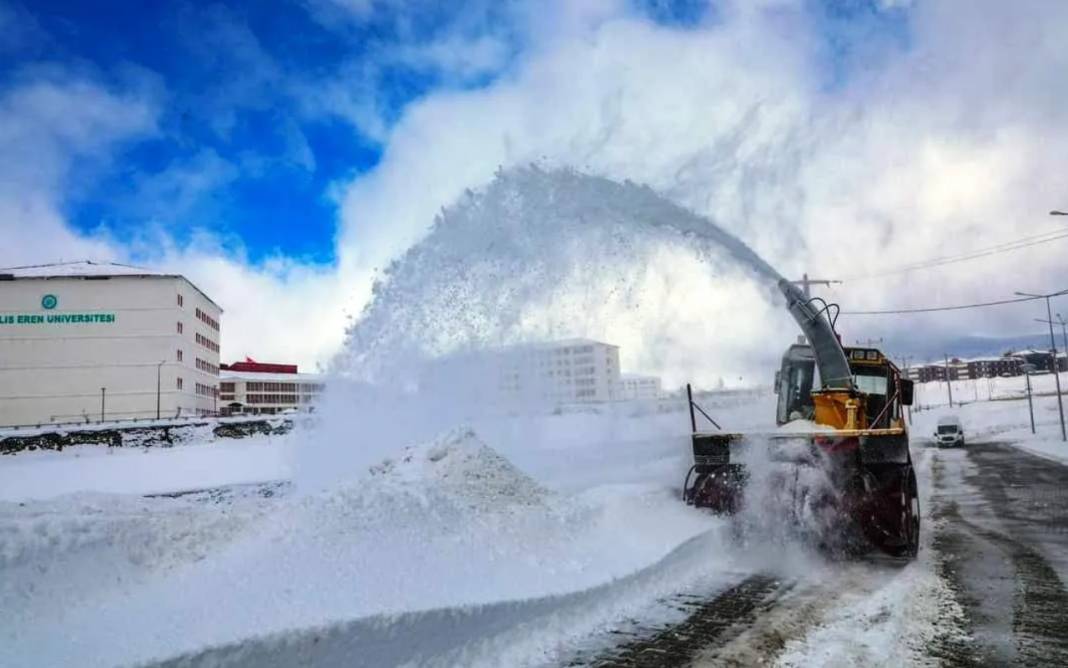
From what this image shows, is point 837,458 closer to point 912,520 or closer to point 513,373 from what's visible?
point 912,520

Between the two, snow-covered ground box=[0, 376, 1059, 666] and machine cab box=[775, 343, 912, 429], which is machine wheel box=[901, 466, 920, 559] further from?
machine cab box=[775, 343, 912, 429]

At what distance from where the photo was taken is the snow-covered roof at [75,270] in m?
80.9

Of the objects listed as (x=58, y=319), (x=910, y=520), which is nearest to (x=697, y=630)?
(x=910, y=520)

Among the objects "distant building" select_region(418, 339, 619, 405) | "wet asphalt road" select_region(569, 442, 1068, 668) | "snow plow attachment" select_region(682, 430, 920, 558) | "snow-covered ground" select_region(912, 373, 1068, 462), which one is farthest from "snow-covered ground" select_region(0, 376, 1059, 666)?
"snow-covered ground" select_region(912, 373, 1068, 462)

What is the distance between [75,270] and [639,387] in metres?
73.2

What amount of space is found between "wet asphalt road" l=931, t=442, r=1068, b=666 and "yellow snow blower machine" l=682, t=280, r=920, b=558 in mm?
929

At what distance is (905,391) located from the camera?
11.1m

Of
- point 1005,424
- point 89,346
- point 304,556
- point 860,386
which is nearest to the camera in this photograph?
point 304,556

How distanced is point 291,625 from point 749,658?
335cm

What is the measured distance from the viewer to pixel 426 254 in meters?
13.4

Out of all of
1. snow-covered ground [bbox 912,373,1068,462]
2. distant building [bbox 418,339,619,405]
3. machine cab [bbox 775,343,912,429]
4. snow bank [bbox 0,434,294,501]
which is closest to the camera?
machine cab [bbox 775,343,912,429]

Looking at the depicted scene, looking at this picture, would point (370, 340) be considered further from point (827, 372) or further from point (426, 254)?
point (827, 372)

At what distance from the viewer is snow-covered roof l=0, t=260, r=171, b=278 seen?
265 feet

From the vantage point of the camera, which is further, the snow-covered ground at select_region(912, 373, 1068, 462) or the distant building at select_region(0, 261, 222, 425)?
the distant building at select_region(0, 261, 222, 425)
